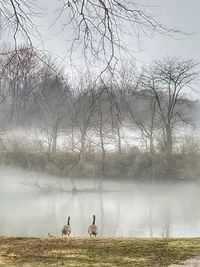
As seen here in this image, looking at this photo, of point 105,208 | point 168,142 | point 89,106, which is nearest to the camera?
point 89,106

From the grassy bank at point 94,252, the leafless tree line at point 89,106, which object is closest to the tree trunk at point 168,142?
the leafless tree line at point 89,106

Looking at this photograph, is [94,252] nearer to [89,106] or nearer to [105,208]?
[89,106]

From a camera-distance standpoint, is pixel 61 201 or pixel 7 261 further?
pixel 61 201

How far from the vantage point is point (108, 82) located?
5.36m

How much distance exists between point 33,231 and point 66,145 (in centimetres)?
1818

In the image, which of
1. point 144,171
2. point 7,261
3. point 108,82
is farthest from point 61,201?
point 108,82

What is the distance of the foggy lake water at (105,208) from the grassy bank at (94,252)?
29.6 feet

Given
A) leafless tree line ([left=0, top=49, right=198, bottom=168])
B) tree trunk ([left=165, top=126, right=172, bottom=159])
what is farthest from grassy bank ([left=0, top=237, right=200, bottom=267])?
tree trunk ([left=165, top=126, right=172, bottom=159])

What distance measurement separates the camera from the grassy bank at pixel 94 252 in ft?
23.1

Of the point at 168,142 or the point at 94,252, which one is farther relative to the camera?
the point at 168,142

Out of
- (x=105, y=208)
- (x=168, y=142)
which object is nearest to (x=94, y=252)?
(x=105, y=208)

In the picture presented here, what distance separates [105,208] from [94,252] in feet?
67.3

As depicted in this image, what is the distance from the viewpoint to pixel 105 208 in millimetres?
28328

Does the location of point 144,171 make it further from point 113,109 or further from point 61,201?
point 113,109
